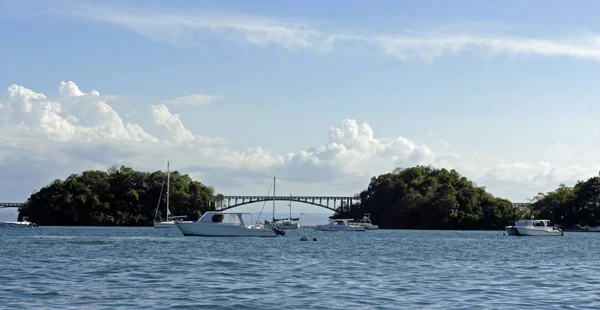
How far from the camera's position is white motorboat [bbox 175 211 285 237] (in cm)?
9969

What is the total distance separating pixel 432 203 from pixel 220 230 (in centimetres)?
8792

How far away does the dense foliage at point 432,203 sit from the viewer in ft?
587

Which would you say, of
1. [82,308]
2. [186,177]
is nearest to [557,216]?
[186,177]

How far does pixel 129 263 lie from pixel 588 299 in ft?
93.0

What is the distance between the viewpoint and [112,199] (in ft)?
631

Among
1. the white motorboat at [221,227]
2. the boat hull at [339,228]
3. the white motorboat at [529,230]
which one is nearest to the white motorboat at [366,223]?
the boat hull at [339,228]

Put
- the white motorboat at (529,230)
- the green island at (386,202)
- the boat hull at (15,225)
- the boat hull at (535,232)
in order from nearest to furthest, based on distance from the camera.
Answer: the boat hull at (535,232), the white motorboat at (529,230), the boat hull at (15,225), the green island at (386,202)

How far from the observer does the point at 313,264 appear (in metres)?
55.1

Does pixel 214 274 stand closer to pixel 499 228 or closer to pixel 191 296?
pixel 191 296

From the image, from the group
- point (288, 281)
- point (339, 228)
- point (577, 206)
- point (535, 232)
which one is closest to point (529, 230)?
point (535, 232)

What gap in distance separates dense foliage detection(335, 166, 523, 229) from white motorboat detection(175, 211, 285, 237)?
81.3 metres

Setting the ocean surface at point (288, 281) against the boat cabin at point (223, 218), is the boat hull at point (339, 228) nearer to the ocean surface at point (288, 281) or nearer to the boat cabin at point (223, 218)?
the boat cabin at point (223, 218)

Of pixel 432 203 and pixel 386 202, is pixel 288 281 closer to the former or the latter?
pixel 432 203

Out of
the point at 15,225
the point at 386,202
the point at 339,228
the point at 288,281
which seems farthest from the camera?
the point at 386,202
